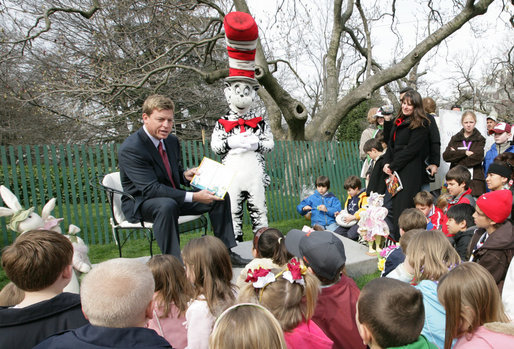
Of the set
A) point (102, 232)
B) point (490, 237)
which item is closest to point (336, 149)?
point (102, 232)

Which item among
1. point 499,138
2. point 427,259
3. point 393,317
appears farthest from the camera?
point 499,138

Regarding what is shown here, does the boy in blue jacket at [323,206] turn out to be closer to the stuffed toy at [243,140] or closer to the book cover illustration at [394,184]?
the book cover illustration at [394,184]

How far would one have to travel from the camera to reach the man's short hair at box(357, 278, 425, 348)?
158cm

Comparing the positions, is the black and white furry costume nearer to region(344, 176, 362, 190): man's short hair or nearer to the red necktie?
the red necktie

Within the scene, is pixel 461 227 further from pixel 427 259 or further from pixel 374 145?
pixel 374 145

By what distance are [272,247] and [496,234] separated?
1.64 meters

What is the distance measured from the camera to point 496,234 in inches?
111

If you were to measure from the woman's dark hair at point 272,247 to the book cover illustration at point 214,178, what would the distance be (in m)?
0.67

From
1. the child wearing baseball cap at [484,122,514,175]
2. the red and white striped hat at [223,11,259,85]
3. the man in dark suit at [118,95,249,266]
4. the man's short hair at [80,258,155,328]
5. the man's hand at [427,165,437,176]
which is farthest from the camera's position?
the child wearing baseball cap at [484,122,514,175]

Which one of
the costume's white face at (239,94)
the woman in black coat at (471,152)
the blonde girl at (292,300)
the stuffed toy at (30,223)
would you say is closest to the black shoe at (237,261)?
the stuffed toy at (30,223)

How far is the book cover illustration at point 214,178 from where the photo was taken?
3.54m

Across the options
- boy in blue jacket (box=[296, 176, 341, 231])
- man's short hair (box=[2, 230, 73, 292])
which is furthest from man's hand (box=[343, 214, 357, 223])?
man's short hair (box=[2, 230, 73, 292])

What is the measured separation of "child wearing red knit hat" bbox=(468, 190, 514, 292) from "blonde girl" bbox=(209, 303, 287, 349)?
2061mm

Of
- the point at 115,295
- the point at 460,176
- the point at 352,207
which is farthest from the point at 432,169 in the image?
the point at 115,295
